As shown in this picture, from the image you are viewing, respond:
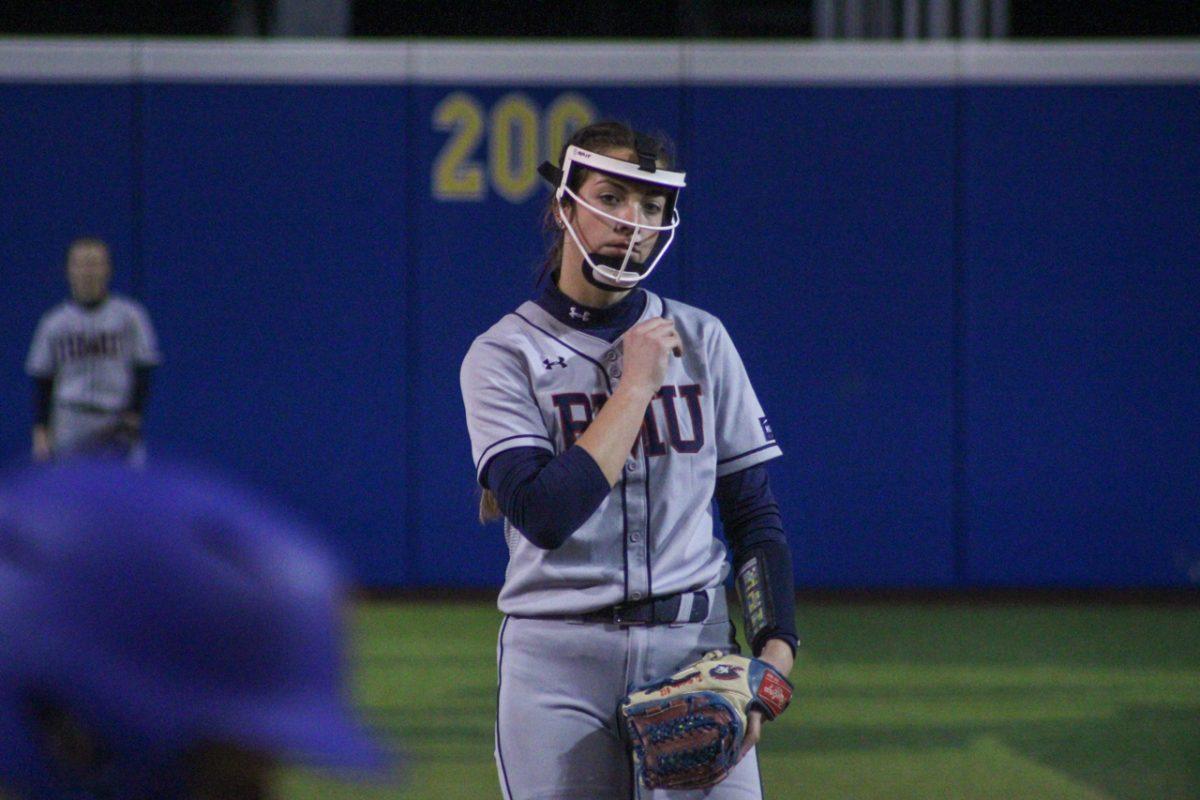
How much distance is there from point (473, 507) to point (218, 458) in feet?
5.45

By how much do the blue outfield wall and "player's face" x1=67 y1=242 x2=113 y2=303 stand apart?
1.28 m

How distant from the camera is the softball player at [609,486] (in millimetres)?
2479

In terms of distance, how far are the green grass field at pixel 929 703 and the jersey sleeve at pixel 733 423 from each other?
5.18 ft

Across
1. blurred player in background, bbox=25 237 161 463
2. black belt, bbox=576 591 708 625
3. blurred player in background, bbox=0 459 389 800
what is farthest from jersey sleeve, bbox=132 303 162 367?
blurred player in background, bbox=0 459 389 800

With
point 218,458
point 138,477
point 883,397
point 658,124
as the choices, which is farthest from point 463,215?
point 138,477

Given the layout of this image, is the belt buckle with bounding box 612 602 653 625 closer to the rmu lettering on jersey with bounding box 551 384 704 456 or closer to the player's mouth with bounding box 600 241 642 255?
the rmu lettering on jersey with bounding box 551 384 704 456

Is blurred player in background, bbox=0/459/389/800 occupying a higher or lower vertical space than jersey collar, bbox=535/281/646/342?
lower

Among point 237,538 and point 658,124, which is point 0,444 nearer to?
point 658,124

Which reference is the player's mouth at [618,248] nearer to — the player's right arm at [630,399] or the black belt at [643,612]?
the player's right arm at [630,399]

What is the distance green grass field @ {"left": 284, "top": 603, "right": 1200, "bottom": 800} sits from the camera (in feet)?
17.1

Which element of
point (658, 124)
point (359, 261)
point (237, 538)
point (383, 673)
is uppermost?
point (658, 124)

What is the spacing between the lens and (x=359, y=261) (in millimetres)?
9523

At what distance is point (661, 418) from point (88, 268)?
6333 millimetres

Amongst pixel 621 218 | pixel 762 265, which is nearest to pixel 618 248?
pixel 621 218
